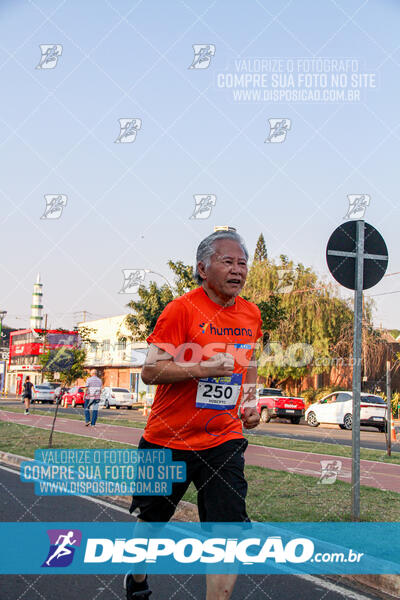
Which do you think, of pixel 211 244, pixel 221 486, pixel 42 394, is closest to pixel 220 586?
pixel 221 486

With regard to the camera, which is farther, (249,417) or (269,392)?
(269,392)

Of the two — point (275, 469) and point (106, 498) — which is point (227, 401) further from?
point (275, 469)

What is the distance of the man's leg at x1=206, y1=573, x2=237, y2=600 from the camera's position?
3.12 metres

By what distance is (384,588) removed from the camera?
4363mm

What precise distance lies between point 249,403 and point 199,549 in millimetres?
1680

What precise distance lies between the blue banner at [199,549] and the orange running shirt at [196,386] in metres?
1.16

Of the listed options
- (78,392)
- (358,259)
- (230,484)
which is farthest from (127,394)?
(230,484)

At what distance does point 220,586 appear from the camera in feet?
10.3

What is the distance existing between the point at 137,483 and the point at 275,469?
22.8 feet

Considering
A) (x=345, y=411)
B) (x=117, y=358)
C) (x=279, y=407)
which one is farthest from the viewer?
(x=117, y=358)

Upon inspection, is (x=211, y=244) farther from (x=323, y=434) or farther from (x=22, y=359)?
(x=22, y=359)

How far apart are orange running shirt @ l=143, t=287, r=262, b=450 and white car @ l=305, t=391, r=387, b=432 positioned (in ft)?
74.6

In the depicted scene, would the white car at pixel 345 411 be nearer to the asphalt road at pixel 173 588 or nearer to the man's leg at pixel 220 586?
the asphalt road at pixel 173 588

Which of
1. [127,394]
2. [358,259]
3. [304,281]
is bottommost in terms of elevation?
[127,394]
